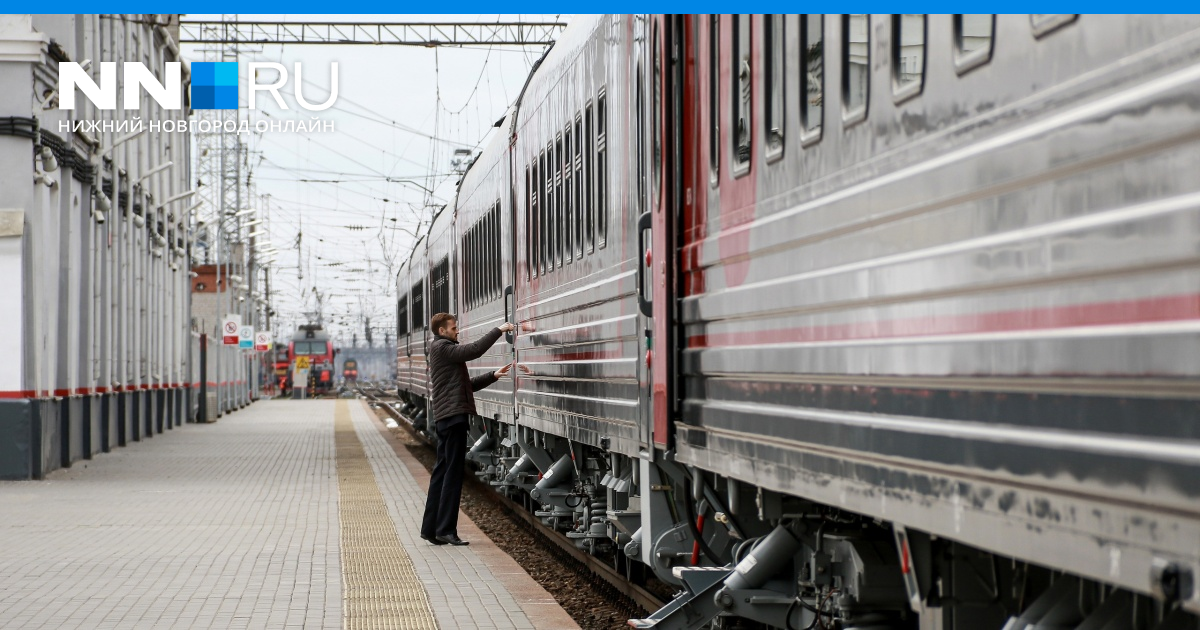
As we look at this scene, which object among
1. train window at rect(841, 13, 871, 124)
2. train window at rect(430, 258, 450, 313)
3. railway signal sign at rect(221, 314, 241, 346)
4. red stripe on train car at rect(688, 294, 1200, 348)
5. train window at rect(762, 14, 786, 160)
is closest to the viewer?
red stripe on train car at rect(688, 294, 1200, 348)

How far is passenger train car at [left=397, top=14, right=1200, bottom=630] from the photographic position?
122 inches

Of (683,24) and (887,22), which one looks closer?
(887,22)

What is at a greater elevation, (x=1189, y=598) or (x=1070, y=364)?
(x=1070, y=364)

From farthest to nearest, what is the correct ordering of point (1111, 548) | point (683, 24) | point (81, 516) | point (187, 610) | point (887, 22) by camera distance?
point (81, 516)
point (187, 610)
point (683, 24)
point (887, 22)
point (1111, 548)

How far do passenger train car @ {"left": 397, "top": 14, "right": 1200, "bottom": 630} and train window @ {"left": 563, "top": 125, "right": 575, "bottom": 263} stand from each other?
1.13m

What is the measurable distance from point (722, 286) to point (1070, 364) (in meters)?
2.90

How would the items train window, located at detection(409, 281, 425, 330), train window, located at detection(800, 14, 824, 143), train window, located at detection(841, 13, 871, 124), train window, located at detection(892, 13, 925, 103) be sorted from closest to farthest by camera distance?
train window, located at detection(892, 13, 925, 103) → train window, located at detection(841, 13, 871, 124) → train window, located at detection(800, 14, 824, 143) → train window, located at detection(409, 281, 425, 330)

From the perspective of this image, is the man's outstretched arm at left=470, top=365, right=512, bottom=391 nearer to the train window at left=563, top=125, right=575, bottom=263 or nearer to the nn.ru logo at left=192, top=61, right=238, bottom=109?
the train window at left=563, top=125, right=575, bottom=263

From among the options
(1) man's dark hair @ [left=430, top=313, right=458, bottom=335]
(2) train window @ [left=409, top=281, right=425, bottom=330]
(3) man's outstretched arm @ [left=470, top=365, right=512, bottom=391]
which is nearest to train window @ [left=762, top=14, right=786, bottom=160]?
(3) man's outstretched arm @ [left=470, top=365, right=512, bottom=391]

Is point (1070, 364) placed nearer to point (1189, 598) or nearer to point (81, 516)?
point (1189, 598)

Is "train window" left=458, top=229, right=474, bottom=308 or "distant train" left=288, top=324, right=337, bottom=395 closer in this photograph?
"train window" left=458, top=229, right=474, bottom=308

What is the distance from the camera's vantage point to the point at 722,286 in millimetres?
6176

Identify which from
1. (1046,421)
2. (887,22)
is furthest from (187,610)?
(1046,421)

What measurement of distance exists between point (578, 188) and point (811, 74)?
4814mm
